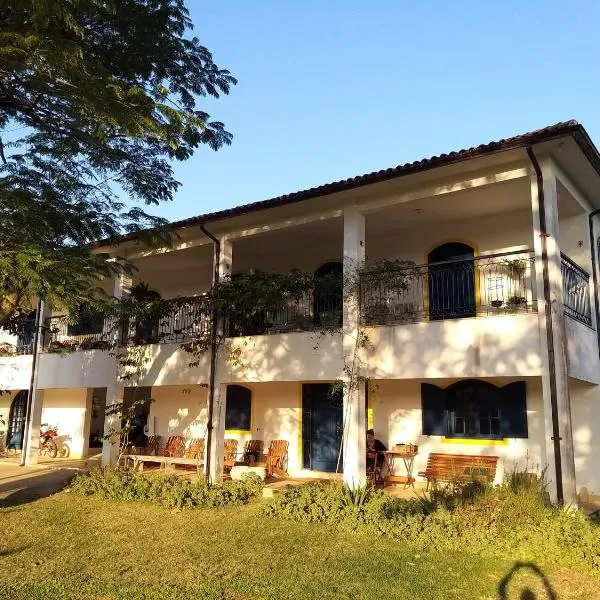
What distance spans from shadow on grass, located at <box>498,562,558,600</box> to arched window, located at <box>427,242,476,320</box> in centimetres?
573

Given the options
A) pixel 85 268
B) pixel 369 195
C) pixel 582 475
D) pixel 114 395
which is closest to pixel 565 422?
pixel 582 475

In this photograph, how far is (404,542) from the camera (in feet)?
24.9

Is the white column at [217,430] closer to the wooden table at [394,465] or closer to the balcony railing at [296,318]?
the balcony railing at [296,318]

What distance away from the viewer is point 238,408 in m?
15.6

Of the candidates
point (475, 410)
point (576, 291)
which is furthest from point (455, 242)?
point (475, 410)

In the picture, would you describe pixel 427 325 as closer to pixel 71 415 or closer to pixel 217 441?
pixel 217 441

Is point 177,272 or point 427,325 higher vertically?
point 177,272

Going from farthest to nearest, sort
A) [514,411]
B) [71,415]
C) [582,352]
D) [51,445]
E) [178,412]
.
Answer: [71,415] → [51,445] → [178,412] → [514,411] → [582,352]

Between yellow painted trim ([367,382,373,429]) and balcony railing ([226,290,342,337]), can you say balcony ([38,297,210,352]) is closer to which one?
balcony railing ([226,290,342,337])

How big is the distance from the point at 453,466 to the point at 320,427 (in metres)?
3.65

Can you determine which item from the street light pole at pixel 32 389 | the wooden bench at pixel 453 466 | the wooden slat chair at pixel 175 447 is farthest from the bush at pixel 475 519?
the street light pole at pixel 32 389

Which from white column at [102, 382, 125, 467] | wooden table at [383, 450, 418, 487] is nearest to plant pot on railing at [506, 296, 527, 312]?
wooden table at [383, 450, 418, 487]

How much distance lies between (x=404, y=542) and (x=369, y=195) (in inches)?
241

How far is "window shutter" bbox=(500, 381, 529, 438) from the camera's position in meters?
11.4
